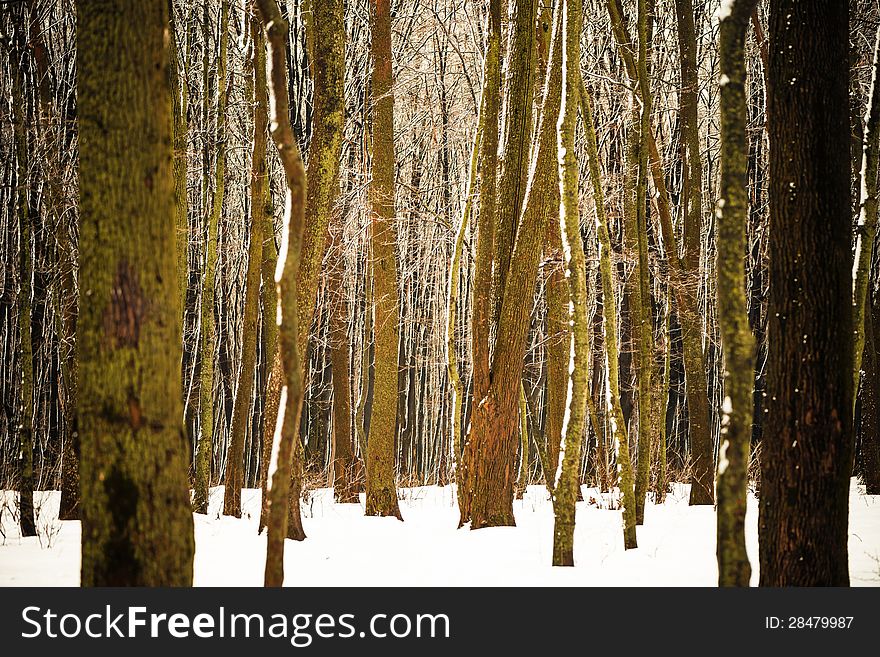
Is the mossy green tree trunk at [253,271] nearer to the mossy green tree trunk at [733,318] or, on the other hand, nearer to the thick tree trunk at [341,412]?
the thick tree trunk at [341,412]

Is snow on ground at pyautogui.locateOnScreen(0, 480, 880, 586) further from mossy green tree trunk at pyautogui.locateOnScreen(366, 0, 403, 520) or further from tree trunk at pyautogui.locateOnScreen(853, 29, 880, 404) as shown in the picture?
tree trunk at pyautogui.locateOnScreen(853, 29, 880, 404)

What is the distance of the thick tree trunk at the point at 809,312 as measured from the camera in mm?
3695

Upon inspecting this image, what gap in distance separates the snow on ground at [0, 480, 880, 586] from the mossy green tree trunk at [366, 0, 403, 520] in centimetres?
47

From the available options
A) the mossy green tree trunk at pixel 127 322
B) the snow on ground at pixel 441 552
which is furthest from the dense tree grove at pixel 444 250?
the snow on ground at pixel 441 552

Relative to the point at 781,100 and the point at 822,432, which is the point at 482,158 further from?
the point at 822,432

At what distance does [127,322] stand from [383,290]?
595 centimetres

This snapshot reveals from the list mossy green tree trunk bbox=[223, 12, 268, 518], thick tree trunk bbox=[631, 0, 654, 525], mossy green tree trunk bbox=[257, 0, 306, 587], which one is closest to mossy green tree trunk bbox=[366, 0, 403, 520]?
mossy green tree trunk bbox=[223, 12, 268, 518]

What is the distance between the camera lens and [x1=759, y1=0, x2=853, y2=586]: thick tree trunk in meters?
3.70

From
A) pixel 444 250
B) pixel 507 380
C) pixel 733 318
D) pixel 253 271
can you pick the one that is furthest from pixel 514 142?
pixel 444 250

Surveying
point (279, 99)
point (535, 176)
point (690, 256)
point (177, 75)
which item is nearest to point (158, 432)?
point (279, 99)

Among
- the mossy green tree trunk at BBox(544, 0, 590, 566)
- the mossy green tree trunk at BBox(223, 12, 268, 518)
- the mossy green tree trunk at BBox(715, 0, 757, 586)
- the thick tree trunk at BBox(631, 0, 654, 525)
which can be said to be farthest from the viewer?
the mossy green tree trunk at BBox(223, 12, 268, 518)

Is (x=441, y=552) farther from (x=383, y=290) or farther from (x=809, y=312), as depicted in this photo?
(x=383, y=290)

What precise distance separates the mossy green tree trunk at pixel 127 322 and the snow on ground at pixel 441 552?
1694 millimetres

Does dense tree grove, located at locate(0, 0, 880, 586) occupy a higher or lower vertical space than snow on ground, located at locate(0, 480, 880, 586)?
higher
